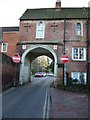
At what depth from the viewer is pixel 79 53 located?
28.3m

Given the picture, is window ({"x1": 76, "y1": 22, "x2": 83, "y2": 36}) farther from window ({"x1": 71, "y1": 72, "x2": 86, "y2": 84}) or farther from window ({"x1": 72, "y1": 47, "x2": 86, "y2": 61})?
window ({"x1": 71, "y1": 72, "x2": 86, "y2": 84})

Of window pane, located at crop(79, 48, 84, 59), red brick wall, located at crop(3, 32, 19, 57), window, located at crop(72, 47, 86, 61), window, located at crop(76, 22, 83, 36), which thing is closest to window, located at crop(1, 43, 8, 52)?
red brick wall, located at crop(3, 32, 19, 57)

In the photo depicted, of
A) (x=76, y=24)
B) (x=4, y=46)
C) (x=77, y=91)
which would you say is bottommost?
(x=77, y=91)

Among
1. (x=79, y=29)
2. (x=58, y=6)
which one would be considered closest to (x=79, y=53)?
(x=79, y=29)

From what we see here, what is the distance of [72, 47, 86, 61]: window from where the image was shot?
28203 millimetres

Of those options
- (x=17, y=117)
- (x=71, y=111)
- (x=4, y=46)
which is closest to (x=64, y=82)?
(x=4, y=46)

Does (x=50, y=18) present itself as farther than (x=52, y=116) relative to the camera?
Yes

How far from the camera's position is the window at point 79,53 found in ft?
92.5

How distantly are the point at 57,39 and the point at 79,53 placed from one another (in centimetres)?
288

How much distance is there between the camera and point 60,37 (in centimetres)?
2853

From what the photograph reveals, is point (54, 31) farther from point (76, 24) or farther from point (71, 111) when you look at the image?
point (71, 111)

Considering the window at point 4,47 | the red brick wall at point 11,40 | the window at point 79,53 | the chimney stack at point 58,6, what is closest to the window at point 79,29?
the window at point 79,53

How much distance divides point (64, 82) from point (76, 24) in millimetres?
6722

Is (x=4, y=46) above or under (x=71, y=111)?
above
